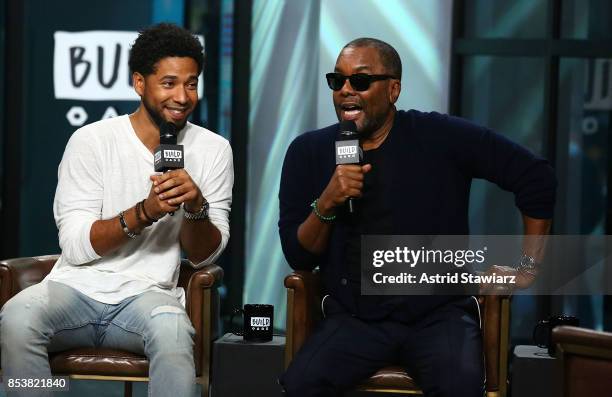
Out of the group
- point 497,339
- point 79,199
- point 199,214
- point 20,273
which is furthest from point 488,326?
point 20,273

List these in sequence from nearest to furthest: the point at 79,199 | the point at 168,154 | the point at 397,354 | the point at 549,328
Answer: the point at 168,154 → the point at 397,354 → the point at 79,199 → the point at 549,328

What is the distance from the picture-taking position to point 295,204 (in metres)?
3.27

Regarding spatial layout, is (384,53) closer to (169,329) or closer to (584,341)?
(169,329)

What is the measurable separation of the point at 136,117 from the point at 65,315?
0.73 m

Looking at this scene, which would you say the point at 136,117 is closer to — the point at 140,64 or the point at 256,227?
the point at 140,64

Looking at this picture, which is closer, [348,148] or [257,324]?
[348,148]

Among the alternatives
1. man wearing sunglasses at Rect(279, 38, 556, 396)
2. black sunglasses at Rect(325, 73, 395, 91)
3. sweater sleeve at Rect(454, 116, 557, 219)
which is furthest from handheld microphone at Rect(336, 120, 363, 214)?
sweater sleeve at Rect(454, 116, 557, 219)

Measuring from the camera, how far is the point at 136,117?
3342 millimetres

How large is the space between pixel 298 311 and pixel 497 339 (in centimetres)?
66

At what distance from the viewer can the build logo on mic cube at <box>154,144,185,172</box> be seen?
2.88 m

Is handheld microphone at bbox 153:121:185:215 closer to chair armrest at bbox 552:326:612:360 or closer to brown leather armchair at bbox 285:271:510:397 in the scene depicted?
brown leather armchair at bbox 285:271:510:397

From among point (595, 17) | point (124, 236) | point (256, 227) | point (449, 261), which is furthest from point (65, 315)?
point (595, 17)

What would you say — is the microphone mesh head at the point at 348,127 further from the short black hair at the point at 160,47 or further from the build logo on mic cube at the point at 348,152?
the short black hair at the point at 160,47

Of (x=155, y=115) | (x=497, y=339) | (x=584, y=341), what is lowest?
(x=497, y=339)
